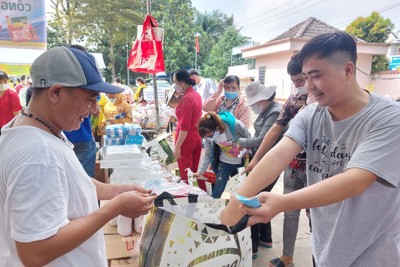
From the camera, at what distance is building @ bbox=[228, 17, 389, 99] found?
1441cm

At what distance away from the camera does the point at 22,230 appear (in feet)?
2.63

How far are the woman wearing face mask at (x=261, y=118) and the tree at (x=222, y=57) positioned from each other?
25746 millimetres

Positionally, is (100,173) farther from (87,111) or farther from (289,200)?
(289,200)

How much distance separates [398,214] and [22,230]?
1.32 m

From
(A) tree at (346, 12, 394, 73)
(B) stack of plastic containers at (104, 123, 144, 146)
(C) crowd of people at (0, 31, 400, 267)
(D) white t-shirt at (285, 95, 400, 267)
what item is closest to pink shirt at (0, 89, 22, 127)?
(B) stack of plastic containers at (104, 123, 144, 146)

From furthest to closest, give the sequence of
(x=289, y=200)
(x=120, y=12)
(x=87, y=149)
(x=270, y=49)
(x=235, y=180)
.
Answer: (x=120, y=12) → (x=270, y=49) → (x=87, y=149) → (x=235, y=180) → (x=289, y=200)

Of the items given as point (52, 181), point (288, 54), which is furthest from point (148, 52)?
point (288, 54)

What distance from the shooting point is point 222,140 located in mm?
2973

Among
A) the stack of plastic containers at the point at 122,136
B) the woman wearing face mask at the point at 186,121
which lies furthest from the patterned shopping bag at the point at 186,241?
the woman wearing face mask at the point at 186,121

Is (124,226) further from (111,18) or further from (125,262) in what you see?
(111,18)

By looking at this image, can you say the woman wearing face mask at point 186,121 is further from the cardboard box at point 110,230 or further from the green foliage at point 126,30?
the green foliage at point 126,30

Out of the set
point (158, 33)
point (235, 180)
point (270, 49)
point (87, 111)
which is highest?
point (270, 49)

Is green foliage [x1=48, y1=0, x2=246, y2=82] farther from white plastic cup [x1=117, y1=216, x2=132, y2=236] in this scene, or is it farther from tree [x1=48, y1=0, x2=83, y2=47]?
white plastic cup [x1=117, y1=216, x2=132, y2=236]


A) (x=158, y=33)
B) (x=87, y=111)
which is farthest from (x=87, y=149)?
(x=87, y=111)
